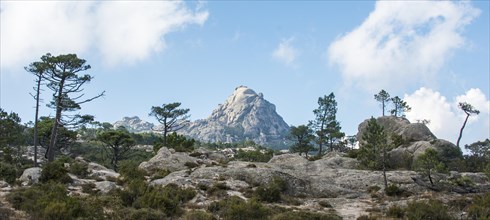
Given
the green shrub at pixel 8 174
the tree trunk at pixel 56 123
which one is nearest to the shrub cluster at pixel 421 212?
the green shrub at pixel 8 174

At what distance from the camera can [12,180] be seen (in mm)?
28344

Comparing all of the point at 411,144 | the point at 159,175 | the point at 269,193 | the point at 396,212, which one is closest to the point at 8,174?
the point at 159,175

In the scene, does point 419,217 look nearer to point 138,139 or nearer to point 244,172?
point 244,172

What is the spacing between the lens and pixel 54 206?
16.5m

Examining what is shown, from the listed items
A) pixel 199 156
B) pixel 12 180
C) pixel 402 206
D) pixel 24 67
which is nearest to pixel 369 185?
pixel 402 206

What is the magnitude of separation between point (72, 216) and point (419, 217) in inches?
689

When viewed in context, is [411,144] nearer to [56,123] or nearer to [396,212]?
[396,212]

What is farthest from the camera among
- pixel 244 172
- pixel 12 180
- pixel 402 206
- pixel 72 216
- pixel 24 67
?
pixel 24 67

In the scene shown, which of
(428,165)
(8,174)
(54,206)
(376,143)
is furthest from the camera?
(376,143)

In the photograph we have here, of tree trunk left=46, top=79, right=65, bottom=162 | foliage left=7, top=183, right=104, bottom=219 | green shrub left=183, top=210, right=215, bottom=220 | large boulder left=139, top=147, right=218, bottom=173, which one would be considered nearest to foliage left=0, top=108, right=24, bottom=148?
tree trunk left=46, top=79, right=65, bottom=162

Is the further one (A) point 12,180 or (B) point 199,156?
(B) point 199,156

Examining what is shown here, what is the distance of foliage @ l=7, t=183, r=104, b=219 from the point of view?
53.6ft

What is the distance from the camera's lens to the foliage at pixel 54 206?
16344mm

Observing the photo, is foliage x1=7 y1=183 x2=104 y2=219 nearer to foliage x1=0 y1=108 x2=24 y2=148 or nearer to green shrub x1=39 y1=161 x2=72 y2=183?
green shrub x1=39 y1=161 x2=72 y2=183
